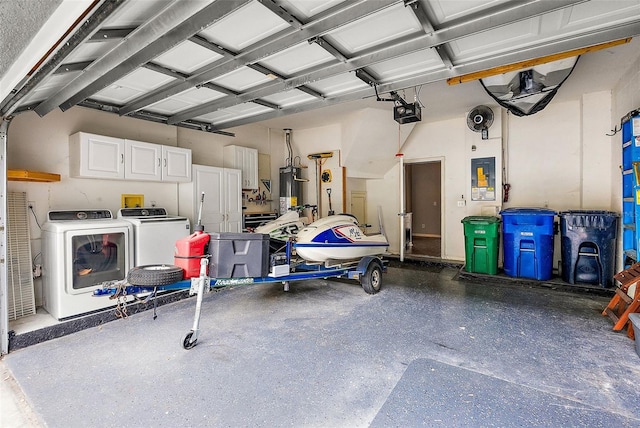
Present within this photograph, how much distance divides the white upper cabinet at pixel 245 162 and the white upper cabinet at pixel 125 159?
107cm

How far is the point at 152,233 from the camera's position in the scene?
151 inches

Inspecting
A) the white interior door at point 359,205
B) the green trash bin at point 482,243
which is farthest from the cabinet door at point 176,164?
the green trash bin at point 482,243

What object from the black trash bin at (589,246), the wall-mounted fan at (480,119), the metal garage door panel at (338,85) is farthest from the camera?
the wall-mounted fan at (480,119)

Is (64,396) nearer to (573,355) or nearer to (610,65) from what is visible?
(573,355)

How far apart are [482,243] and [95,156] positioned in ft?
18.3

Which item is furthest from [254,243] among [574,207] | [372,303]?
[574,207]

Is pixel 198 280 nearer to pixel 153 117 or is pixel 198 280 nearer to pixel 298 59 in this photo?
pixel 298 59

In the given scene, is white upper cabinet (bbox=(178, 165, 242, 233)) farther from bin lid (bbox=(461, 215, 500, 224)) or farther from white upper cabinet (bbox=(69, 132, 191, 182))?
bin lid (bbox=(461, 215, 500, 224))

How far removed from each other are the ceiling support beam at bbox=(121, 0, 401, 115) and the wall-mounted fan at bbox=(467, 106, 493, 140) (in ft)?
13.3

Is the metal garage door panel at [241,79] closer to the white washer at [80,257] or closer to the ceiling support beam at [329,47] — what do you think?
the ceiling support beam at [329,47]

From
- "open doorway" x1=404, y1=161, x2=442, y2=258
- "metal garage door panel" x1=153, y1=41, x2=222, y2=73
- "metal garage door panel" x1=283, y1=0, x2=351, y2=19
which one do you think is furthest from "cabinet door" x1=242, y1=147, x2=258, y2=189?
"open doorway" x1=404, y1=161, x2=442, y2=258

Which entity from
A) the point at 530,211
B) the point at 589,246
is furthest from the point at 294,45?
the point at 589,246

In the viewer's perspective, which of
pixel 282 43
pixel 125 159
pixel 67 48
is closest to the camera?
pixel 67 48

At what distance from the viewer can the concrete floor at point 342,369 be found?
1846mm
